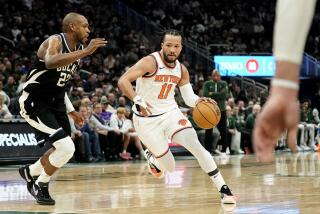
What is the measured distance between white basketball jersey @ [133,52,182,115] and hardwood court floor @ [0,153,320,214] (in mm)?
970

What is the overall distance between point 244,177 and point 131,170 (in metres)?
2.60

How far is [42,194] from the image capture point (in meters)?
7.01

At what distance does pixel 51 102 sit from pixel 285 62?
578 cm

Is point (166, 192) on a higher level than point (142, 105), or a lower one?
lower

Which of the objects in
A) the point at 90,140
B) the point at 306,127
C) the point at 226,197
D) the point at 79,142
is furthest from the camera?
the point at 306,127

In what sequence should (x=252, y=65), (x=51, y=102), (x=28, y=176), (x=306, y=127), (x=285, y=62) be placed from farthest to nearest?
(x=252, y=65), (x=306, y=127), (x=28, y=176), (x=51, y=102), (x=285, y=62)

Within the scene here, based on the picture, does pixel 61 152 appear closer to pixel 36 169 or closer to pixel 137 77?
pixel 36 169

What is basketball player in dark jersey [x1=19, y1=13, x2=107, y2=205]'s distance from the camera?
7.00 metres

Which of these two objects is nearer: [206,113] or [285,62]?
[285,62]

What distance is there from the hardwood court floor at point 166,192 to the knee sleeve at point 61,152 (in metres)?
0.42

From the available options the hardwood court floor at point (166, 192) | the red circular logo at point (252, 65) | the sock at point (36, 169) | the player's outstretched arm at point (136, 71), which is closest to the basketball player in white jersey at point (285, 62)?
the hardwood court floor at point (166, 192)

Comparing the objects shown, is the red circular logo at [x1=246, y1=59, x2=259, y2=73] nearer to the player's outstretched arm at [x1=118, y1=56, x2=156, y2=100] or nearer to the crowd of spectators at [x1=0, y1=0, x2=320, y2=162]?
the crowd of spectators at [x1=0, y1=0, x2=320, y2=162]

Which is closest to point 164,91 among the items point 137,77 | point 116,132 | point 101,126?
point 137,77

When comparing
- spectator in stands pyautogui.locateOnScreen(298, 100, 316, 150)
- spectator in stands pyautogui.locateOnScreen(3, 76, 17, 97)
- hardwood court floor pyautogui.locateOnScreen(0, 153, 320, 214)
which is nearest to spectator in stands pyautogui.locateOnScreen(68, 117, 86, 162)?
spectator in stands pyautogui.locateOnScreen(3, 76, 17, 97)
